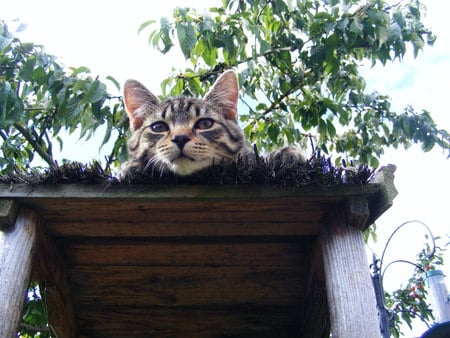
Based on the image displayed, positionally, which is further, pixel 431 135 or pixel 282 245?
pixel 431 135

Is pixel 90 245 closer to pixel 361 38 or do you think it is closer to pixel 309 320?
pixel 309 320

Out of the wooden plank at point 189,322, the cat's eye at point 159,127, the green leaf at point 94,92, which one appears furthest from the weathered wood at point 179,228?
the green leaf at point 94,92

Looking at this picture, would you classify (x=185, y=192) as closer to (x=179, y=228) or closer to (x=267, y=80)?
(x=179, y=228)

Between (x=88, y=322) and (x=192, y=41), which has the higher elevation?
(x=192, y=41)

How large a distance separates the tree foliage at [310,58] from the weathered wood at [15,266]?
4.15 ft

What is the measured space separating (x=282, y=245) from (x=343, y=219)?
0.37 metres

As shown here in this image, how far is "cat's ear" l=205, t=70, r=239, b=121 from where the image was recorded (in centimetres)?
269

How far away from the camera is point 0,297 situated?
4.83 ft

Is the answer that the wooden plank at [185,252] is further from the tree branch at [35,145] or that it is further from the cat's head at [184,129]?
the tree branch at [35,145]

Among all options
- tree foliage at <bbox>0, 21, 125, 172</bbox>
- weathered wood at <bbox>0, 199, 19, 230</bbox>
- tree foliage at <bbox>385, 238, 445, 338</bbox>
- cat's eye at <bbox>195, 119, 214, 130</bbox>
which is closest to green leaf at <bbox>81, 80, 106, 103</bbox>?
tree foliage at <bbox>0, 21, 125, 172</bbox>

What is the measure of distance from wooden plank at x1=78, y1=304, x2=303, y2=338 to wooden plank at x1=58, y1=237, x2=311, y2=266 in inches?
12.5

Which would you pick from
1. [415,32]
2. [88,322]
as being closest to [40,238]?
[88,322]

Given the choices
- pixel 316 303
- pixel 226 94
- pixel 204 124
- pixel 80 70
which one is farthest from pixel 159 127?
pixel 316 303

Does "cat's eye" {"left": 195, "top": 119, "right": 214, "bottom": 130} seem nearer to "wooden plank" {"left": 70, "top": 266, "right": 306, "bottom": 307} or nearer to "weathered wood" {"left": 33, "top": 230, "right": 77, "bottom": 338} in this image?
"wooden plank" {"left": 70, "top": 266, "right": 306, "bottom": 307}
